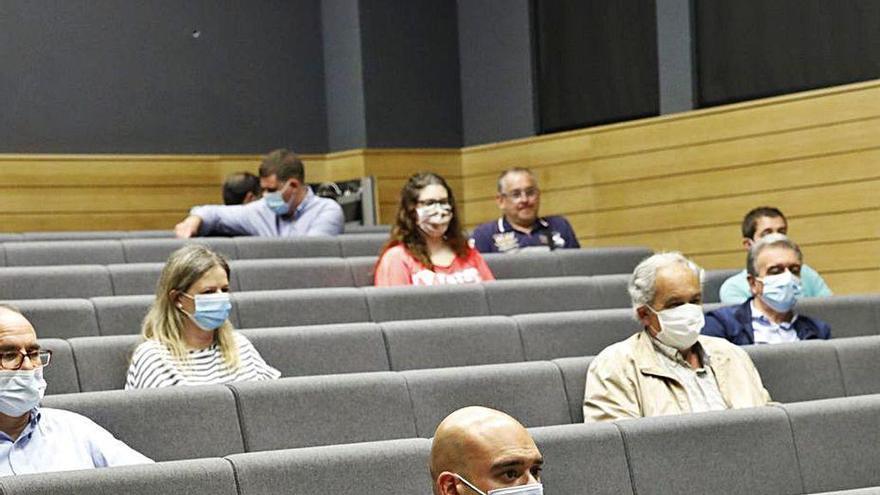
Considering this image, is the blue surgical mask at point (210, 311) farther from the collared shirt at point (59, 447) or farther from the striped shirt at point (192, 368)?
the collared shirt at point (59, 447)

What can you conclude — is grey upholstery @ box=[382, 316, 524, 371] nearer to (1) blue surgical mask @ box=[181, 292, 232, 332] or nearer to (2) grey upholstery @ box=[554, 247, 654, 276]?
(1) blue surgical mask @ box=[181, 292, 232, 332]

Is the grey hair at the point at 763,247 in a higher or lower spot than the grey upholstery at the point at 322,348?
higher

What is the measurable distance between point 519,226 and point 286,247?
0.56m

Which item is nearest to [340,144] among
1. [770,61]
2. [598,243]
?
[598,243]

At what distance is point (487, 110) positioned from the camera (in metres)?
5.22

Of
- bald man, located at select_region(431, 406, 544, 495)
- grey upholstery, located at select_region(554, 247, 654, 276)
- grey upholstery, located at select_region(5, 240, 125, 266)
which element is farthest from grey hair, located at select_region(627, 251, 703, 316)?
grey upholstery, located at select_region(5, 240, 125, 266)

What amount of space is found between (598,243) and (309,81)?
125 centimetres

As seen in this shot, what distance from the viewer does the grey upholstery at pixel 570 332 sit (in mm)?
2732

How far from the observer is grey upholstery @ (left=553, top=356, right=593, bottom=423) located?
2.30 meters

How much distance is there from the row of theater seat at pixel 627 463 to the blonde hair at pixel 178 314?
2.25 feet

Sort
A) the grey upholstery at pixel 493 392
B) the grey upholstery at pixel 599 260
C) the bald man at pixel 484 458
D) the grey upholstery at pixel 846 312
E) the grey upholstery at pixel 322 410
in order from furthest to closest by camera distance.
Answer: the grey upholstery at pixel 599 260 → the grey upholstery at pixel 846 312 → the grey upholstery at pixel 493 392 → the grey upholstery at pixel 322 410 → the bald man at pixel 484 458

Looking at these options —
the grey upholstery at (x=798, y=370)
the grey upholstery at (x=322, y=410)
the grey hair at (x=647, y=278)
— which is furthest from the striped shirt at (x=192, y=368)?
the grey upholstery at (x=798, y=370)

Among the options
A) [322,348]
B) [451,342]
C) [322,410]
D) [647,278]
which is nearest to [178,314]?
[322,348]

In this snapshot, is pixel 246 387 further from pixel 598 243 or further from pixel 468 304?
pixel 598 243
